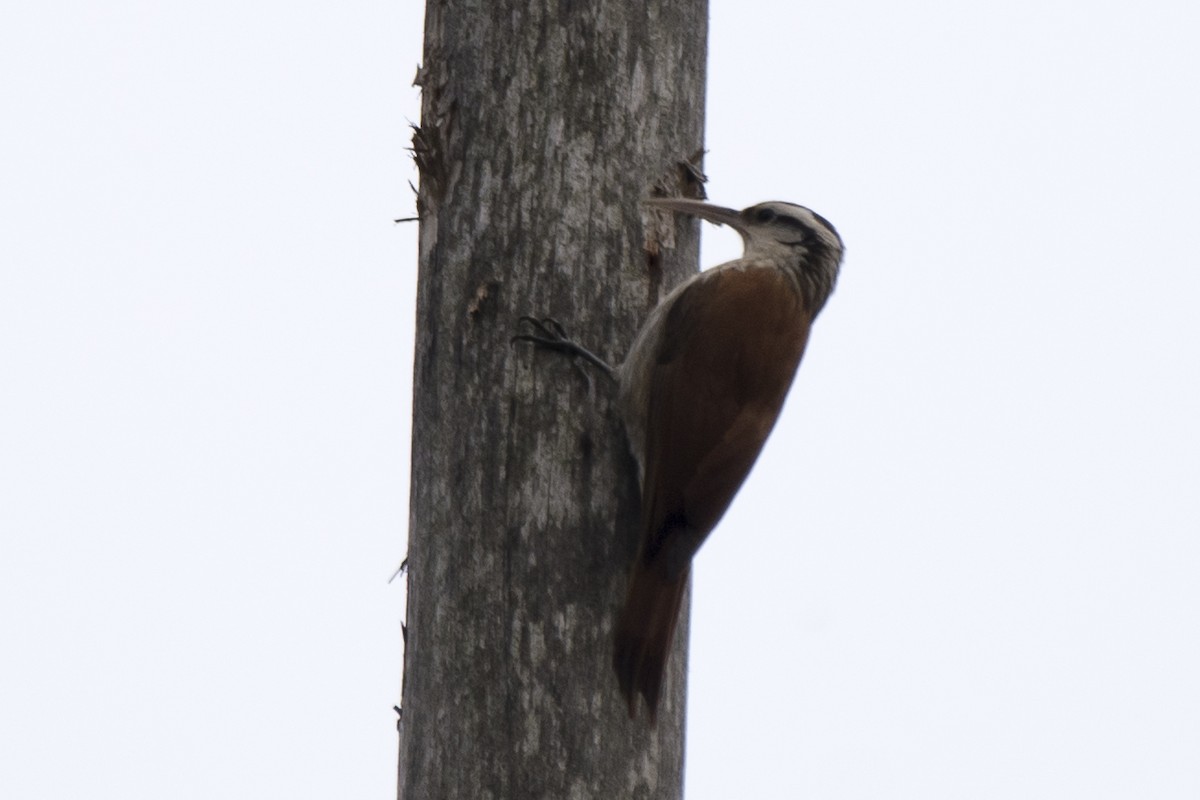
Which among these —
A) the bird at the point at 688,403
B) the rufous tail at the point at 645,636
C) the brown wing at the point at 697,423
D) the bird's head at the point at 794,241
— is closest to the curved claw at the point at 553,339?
the bird at the point at 688,403

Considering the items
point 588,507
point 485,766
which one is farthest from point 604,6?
point 485,766

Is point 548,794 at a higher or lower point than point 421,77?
lower

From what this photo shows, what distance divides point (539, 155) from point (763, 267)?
93 centimetres

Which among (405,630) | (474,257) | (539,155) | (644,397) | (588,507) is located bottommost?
(405,630)

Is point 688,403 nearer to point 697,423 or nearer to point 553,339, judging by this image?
point 697,423

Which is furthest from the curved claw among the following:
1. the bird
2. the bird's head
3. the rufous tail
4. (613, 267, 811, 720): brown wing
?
the bird's head

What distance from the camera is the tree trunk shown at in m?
2.98

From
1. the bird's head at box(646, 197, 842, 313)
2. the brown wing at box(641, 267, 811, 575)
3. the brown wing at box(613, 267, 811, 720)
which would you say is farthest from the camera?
the bird's head at box(646, 197, 842, 313)

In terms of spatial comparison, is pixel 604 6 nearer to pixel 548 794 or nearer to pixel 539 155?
pixel 539 155

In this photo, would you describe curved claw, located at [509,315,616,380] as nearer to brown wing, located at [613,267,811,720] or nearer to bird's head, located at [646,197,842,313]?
brown wing, located at [613,267,811,720]

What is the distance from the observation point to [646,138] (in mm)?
3443

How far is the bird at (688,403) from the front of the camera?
10.3ft

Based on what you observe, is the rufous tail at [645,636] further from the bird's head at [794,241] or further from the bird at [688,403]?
the bird's head at [794,241]

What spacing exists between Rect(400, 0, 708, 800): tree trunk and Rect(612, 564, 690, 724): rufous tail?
29 mm
